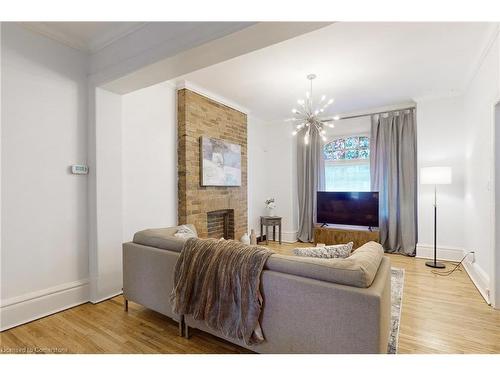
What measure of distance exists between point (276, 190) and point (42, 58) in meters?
4.44

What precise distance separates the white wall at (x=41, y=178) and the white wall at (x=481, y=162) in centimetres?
408

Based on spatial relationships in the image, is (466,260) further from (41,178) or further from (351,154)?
(41,178)

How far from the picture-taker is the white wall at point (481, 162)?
8.21 ft

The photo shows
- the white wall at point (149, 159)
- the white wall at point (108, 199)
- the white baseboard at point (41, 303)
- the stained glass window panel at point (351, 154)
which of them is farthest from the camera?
Answer: the stained glass window panel at point (351, 154)

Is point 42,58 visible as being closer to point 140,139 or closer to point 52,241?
point 140,139

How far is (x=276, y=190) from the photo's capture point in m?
5.80

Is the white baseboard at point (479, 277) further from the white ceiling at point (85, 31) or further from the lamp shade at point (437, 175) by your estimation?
the white ceiling at point (85, 31)

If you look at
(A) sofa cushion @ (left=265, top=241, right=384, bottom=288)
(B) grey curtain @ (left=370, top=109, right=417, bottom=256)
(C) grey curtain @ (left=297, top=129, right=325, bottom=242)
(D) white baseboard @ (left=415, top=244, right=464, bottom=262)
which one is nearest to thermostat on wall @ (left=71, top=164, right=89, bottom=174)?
(A) sofa cushion @ (left=265, top=241, right=384, bottom=288)

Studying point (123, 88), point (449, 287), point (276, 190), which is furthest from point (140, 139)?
point (449, 287)

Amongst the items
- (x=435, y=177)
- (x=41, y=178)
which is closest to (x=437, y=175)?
(x=435, y=177)

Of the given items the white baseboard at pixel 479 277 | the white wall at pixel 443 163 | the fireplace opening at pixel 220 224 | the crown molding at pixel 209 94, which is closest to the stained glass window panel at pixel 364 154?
the white wall at pixel 443 163

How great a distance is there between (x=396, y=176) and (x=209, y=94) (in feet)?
11.6

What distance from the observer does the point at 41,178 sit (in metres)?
2.37

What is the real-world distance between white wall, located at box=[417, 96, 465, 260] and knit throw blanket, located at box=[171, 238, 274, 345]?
3.73m
